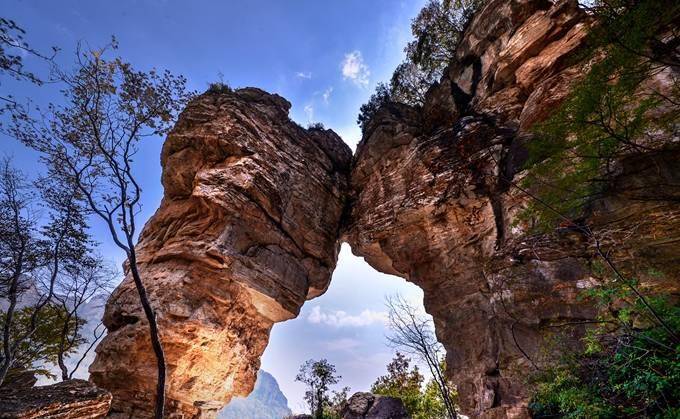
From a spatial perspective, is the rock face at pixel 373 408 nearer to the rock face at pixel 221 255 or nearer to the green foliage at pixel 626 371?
the rock face at pixel 221 255

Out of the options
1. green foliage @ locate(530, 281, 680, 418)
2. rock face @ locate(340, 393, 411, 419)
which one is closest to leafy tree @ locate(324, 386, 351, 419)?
rock face @ locate(340, 393, 411, 419)

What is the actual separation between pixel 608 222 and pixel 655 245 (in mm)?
1019

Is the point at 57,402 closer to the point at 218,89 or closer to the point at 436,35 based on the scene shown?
the point at 218,89

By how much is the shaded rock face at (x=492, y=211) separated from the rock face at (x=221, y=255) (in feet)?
10.6

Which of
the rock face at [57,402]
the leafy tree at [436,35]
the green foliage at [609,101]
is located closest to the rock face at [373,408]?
the rock face at [57,402]

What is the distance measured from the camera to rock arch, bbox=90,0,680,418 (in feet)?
28.2

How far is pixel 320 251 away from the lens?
1518cm

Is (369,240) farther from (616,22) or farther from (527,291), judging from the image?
(616,22)

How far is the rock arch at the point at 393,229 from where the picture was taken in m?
8.59

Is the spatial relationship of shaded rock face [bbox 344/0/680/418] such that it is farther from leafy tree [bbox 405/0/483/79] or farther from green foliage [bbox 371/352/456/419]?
green foliage [bbox 371/352/456/419]

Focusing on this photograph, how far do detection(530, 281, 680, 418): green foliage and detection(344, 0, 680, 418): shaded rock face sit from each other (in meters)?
1.00

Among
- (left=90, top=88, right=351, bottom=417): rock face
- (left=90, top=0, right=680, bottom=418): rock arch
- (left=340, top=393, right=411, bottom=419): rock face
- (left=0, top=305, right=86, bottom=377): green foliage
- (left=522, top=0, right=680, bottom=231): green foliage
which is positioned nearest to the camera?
(left=522, top=0, right=680, bottom=231): green foliage

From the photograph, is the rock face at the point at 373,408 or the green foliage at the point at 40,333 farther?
the rock face at the point at 373,408

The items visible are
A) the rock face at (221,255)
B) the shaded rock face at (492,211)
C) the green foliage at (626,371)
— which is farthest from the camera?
the rock face at (221,255)
